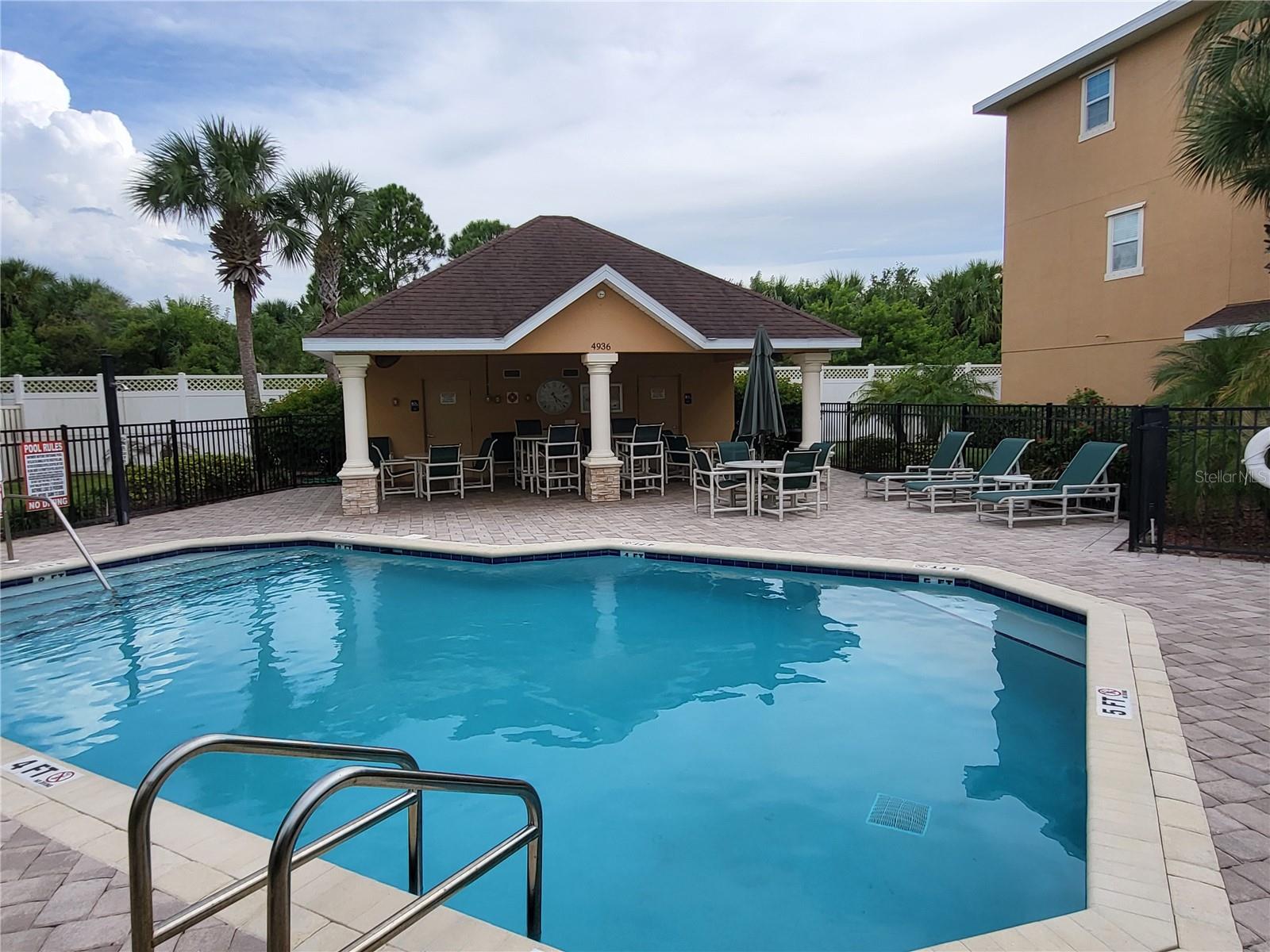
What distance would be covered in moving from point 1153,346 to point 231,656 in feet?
57.7

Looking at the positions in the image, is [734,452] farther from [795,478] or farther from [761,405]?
[795,478]

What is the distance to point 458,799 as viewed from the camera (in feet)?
16.6

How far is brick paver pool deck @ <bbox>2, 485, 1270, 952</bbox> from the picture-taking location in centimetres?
392

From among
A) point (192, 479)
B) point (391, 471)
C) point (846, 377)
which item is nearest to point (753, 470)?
point (391, 471)

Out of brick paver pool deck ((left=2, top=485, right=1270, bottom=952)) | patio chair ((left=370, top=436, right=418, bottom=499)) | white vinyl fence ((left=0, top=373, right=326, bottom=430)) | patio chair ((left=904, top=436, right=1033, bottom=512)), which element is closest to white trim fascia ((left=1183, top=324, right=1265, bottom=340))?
patio chair ((left=904, top=436, right=1033, bottom=512))

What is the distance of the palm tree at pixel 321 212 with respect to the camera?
22281 mm

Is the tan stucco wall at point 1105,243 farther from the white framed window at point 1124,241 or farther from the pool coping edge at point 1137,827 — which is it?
the pool coping edge at point 1137,827

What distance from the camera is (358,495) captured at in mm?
13836

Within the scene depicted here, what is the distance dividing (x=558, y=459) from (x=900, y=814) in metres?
12.3

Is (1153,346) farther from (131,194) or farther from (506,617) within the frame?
(131,194)

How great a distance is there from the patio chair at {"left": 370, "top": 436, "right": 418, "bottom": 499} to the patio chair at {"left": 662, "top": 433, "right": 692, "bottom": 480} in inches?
213

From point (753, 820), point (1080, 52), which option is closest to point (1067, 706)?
point (753, 820)

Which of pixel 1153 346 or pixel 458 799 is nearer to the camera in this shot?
pixel 458 799

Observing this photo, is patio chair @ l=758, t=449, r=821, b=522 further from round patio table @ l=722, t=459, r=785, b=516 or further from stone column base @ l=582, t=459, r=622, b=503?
stone column base @ l=582, t=459, r=622, b=503
